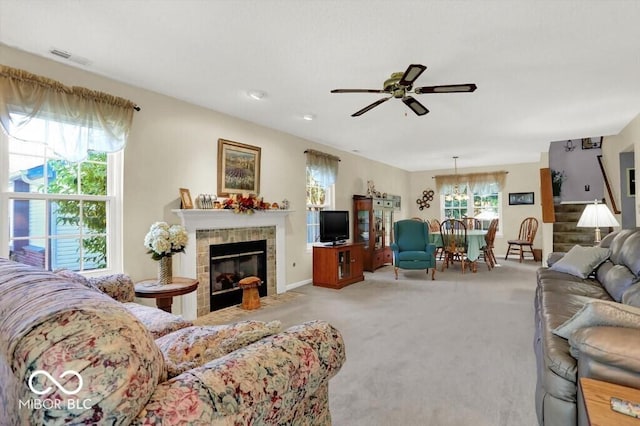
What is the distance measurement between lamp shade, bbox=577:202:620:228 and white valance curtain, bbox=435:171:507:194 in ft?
16.0

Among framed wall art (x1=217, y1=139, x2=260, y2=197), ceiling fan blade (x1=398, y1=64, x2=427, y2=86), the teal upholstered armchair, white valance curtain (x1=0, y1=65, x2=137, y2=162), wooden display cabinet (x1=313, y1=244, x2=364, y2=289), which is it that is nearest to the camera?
ceiling fan blade (x1=398, y1=64, x2=427, y2=86)

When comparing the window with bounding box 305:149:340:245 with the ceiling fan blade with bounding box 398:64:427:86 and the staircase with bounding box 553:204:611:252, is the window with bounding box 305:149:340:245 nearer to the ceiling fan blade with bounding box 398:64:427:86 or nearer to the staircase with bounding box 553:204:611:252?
the ceiling fan blade with bounding box 398:64:427:86

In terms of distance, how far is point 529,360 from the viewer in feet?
8.29

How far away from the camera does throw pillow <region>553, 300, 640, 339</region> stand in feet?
4.08

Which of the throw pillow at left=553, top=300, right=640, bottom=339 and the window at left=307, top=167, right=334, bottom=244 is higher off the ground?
the window at left=307, top=167, right=334, bottom=244

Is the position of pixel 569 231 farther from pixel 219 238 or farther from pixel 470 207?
pixel 219 238

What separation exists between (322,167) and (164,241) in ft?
11.1

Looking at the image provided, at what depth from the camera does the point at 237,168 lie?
433cm

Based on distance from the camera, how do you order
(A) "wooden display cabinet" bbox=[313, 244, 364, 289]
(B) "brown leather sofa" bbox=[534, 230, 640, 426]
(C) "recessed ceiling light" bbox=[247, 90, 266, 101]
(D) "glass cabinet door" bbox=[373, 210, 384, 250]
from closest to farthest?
(B) "brown leather sofa" bbox=[534, 230, 640, 426] → (C) "recessed ceiling light" bbox=[247, 90, 266, 101] → (A) "wooden display cabinet" bbox=[313, 244, 364, 289] → (D) "glass cabinet door" bbox=[373, 210, 384, 250]

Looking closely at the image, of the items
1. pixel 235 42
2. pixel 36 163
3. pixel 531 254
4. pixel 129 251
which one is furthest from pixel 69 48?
pixel 531 254

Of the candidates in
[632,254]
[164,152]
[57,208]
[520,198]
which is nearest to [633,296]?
[632,254]

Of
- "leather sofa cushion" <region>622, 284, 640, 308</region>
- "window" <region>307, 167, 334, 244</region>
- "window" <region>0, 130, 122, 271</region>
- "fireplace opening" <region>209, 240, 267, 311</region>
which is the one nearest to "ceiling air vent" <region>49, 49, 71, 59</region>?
"window" <region>0, 130, 122, 271</region>

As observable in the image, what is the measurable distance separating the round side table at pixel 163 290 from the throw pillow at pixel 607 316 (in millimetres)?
2717

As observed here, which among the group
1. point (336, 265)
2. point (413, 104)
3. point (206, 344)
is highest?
point (413, 104)
